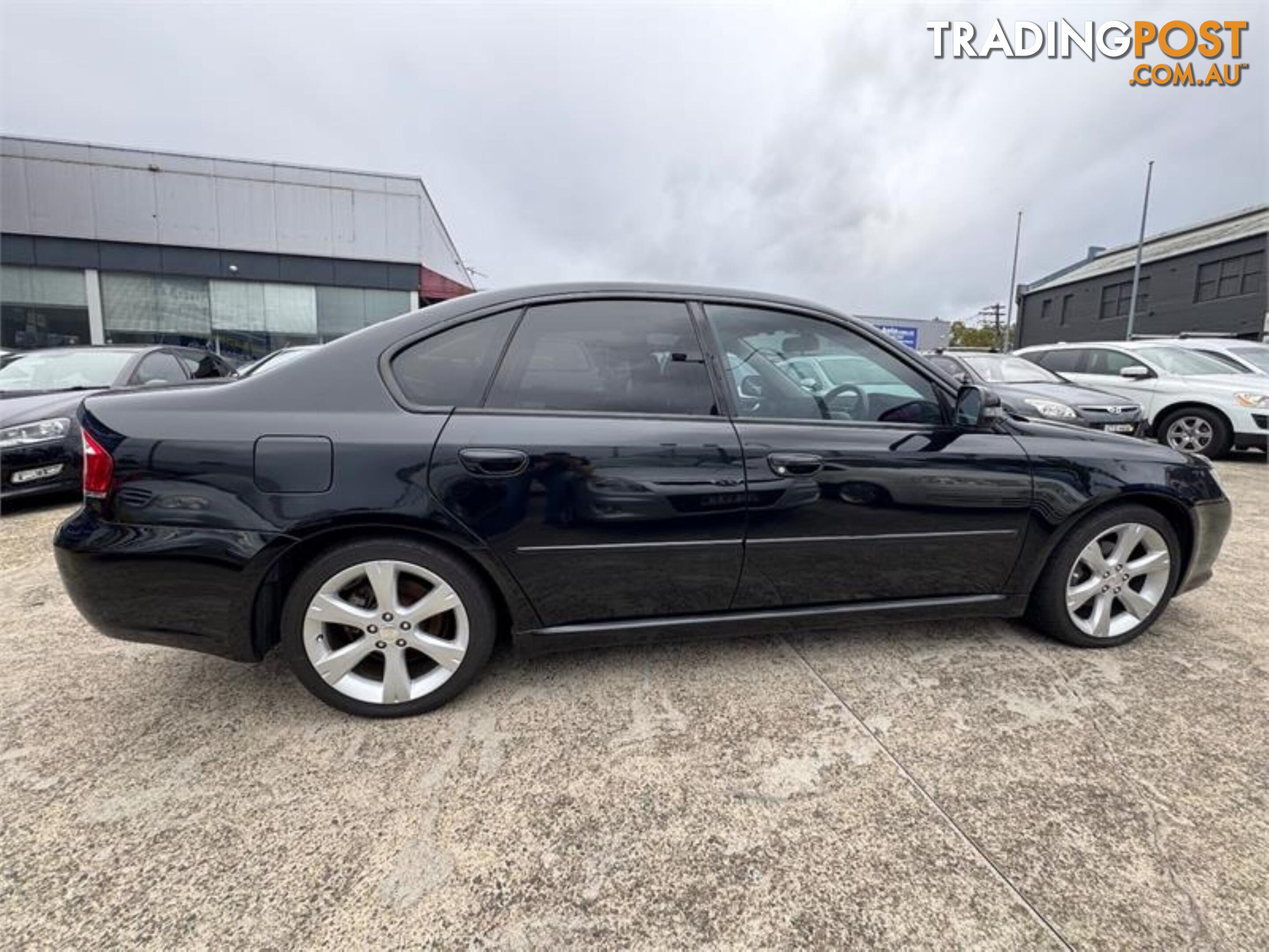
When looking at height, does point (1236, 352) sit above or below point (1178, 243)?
below

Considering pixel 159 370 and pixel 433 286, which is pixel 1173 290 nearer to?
pixel 433 286

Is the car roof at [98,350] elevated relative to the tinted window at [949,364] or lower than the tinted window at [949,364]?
lower

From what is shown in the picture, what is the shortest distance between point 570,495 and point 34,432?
4.83 meters

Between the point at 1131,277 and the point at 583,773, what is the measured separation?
37.6 m

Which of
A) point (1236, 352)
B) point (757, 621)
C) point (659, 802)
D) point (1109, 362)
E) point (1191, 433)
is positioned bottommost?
point (659, 802)

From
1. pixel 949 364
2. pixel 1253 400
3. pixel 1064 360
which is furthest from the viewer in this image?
pixel 1064 360

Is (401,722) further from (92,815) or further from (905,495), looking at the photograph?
(905,495)

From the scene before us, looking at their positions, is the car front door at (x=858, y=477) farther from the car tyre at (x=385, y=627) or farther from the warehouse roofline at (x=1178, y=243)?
the warehouse roofline at (x=1178, y=243)

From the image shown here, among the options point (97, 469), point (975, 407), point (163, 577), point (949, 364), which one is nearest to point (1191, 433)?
point (949, 364)

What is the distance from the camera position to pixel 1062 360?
870 cm

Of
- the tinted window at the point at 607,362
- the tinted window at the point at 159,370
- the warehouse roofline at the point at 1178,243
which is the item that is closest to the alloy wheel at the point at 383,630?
the tinted window at the point at 607,362

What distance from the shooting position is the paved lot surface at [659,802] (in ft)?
4.35

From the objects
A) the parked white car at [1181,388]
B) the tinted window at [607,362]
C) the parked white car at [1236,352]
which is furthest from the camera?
the parked white car at [1236,352]

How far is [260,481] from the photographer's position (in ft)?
5.86
